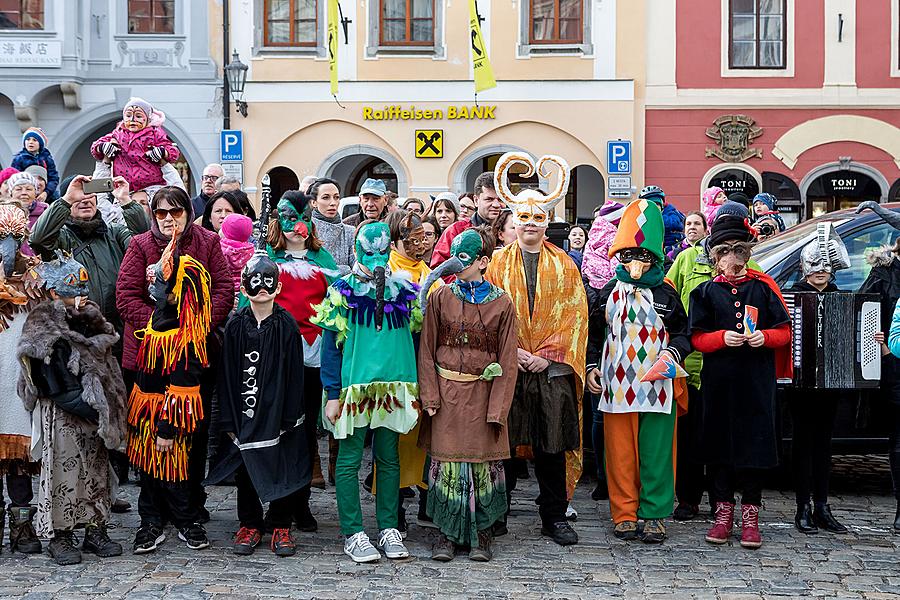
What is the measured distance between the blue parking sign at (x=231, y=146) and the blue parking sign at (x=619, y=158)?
259 inches

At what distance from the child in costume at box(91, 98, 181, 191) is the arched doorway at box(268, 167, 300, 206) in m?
12.4

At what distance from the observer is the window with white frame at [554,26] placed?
2012 centimetres

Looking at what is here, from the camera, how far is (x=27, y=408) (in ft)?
19.8

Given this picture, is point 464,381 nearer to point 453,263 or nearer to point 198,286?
point 453,263

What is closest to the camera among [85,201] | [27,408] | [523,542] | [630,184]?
[27,408]

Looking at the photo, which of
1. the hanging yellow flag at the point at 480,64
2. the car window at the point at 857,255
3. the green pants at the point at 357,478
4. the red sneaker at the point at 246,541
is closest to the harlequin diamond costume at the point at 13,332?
the red sneaker at the point at 246,541

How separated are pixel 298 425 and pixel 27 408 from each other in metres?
1.45

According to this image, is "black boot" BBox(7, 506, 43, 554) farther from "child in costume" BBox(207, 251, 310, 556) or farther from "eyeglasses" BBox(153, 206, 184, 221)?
"eyeglasses" BBox(153, 206, 184, 221)

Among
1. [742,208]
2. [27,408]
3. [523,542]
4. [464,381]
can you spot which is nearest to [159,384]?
[27,408]

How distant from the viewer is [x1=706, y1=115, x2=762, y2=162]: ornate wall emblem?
66.1 ft

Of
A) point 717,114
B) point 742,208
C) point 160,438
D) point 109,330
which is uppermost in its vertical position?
point 717,114

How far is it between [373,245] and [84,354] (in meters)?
1.67

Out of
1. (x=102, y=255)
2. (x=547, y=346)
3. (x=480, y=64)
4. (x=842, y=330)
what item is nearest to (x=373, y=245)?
(x=547, y=346)

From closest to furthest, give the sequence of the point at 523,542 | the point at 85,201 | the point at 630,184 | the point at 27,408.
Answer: the point at 27,408
the point at 523,542
the point at 85,201
the point at 630,184
